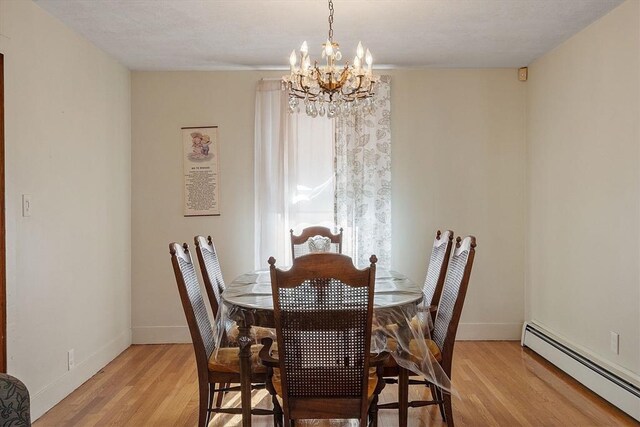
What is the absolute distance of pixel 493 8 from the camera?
3443 mm

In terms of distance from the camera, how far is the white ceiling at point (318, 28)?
134 inches

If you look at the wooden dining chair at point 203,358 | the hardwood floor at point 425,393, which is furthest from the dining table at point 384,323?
the hardwood floor at point 425,393

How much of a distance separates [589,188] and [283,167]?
249 centimetres

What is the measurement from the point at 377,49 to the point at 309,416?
10.0ft

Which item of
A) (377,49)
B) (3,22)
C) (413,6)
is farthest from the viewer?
(377,49)

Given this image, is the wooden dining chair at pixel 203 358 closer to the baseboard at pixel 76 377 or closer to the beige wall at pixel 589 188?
the baseboard at pixel 76 377

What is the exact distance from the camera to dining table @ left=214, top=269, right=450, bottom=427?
2.52m

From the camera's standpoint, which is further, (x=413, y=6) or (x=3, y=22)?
(x=413, y=6)

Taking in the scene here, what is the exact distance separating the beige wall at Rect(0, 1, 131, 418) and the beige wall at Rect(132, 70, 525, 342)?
23cm

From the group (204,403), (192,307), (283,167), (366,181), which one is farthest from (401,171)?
(204,403)

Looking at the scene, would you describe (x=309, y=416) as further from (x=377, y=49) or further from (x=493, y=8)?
(x=377, y=49)

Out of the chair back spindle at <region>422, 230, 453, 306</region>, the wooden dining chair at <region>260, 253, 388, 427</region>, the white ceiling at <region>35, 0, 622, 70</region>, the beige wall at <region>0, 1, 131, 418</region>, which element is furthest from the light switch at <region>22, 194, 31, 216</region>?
the chair back spindle at <region>422, 230, 453, 306</region>

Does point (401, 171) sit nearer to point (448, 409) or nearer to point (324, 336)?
point (448, 409)

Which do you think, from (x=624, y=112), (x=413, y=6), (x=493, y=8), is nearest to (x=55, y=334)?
(x=413, y=6)
